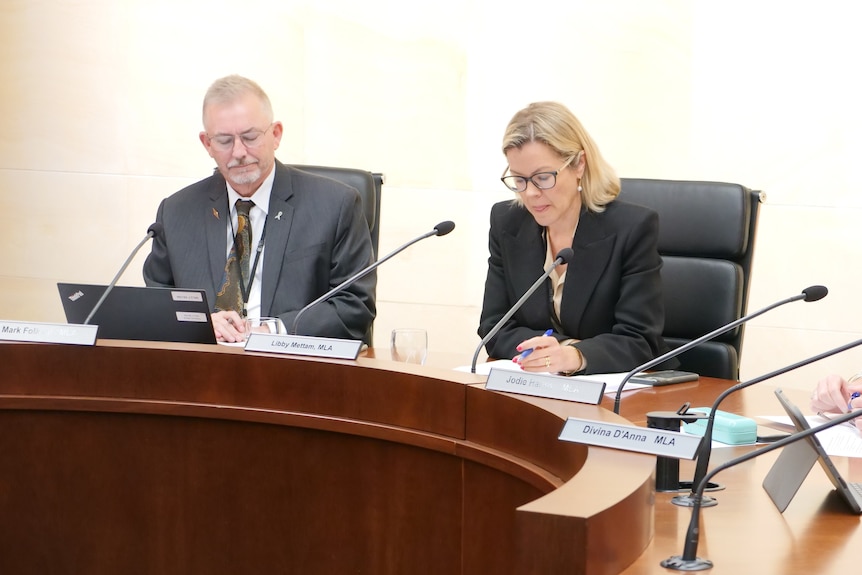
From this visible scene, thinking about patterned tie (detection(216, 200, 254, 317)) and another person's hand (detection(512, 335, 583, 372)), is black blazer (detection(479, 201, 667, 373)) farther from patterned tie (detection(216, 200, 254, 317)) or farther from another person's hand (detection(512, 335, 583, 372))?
patterned tie (detection(216, 200, 254, 317))

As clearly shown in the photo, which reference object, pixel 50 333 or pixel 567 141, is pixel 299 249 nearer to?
pixel 567 141

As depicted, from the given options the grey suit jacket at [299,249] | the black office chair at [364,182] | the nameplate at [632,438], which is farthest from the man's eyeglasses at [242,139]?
the nameplate at [632,438]

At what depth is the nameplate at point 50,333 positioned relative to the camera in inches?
87.5

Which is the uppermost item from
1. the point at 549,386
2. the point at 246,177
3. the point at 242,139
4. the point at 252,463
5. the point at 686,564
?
the point at 242,139

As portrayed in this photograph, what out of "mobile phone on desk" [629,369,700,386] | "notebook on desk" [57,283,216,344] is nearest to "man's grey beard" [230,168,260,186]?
"notebook on desk" [57,283,216,344]

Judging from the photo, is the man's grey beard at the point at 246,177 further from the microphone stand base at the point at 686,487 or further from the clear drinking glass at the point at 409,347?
the microphone stand base at the point at 686,487

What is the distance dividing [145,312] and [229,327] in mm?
318

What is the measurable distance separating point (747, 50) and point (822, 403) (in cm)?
214

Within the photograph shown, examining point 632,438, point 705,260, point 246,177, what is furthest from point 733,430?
point 246,177

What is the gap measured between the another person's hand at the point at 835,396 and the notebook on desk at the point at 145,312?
1.27 meters

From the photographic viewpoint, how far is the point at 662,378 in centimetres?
256

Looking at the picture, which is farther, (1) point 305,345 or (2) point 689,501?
(1) point 305,345

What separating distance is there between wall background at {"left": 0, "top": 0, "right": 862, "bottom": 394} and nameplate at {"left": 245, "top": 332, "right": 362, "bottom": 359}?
232cm

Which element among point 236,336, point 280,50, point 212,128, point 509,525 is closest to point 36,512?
point 236,336
